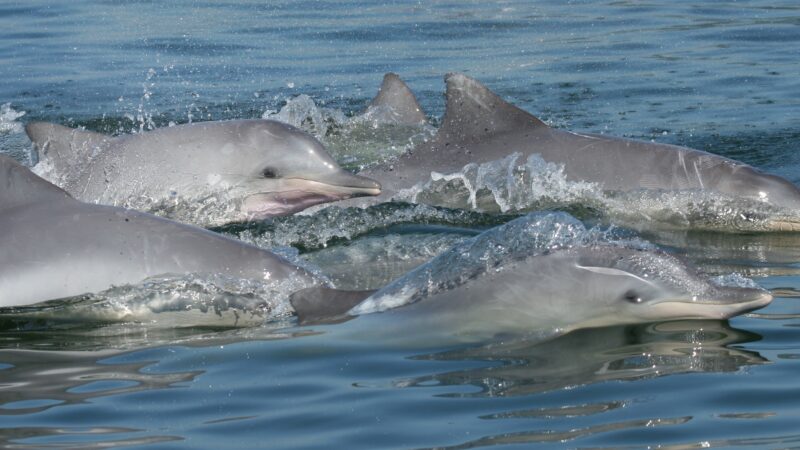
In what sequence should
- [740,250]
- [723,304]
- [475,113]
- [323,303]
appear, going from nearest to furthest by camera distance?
1. [723,304]
2. [323,303]
3. [740,250]
4. [475,113]

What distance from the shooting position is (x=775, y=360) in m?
7.11

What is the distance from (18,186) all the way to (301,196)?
3.16 metres

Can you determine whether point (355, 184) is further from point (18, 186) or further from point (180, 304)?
point (18, 186)

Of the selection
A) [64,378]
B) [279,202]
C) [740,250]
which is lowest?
[740,250]

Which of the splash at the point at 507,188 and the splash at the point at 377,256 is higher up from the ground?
the splash at the point at 507,188

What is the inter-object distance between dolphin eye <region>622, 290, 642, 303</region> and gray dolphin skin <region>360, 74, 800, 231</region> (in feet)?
13.7

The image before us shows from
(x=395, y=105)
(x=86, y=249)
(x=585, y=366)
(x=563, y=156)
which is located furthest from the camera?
(x=395, y=105)

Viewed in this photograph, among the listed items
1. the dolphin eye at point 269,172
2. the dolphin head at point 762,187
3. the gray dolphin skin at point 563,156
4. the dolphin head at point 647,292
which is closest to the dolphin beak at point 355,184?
the dolphin eye at point 269,172

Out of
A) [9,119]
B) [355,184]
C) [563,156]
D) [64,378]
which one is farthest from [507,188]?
[9,119]

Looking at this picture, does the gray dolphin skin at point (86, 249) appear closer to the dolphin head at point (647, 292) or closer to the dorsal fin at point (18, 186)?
the dorsal fin at point (18, 186)

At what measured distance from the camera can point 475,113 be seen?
11.9 metres

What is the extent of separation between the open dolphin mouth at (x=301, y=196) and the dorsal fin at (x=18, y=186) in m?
2.88

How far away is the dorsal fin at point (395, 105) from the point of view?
1465cm

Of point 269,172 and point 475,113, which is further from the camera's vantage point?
point 475,113
